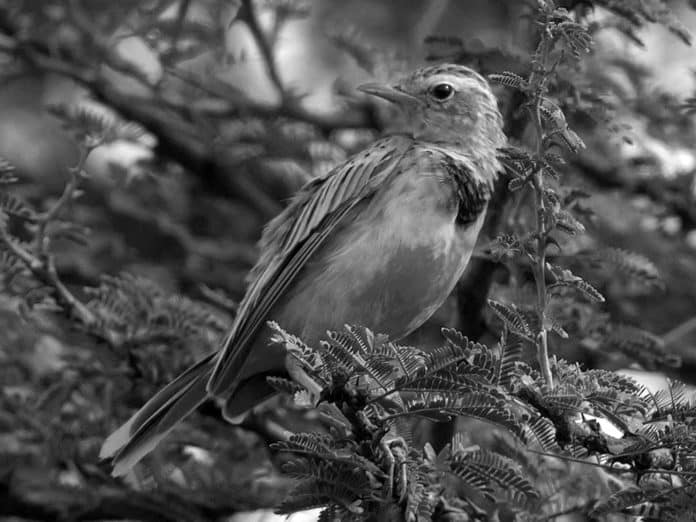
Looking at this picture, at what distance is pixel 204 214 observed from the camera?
354 inches

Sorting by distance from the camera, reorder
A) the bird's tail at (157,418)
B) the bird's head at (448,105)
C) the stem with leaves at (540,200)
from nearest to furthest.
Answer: the stem with leaves at (540,200), the bird's tail at (157,418), the bird's head at (448,105)

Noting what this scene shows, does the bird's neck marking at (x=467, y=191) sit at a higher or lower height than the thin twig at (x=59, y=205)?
higher

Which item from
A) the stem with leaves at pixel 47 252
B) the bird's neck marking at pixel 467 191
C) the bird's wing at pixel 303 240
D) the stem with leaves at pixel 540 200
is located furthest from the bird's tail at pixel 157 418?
the stem with leaves at pixel 540 200

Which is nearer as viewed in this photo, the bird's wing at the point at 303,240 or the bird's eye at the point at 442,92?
the bird's wing at the point at 303,240

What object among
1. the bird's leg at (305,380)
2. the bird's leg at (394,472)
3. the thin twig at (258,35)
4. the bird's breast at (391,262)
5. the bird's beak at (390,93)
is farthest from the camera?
the thin twig at (258,35)

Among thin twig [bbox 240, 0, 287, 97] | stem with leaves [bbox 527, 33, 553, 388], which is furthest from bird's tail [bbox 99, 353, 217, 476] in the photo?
thin twig [bbox 240, 0, 287, 97]

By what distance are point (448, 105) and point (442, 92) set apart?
0.11 metres

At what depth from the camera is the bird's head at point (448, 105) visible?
5.92 metres

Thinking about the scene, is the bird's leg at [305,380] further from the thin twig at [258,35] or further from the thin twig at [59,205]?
the thin twig at [258,35]

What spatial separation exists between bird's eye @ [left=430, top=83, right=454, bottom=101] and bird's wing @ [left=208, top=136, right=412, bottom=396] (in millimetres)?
436

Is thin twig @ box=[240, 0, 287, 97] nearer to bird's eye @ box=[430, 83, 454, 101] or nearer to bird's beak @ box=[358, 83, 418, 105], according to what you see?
bird's beak @ box=[358, 83, 418, 105]

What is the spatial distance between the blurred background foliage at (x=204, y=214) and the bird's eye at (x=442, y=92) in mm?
248

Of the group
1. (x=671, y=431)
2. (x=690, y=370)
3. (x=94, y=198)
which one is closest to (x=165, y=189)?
(x=94, y=198)

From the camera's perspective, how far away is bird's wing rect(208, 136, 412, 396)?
17.4 ft
